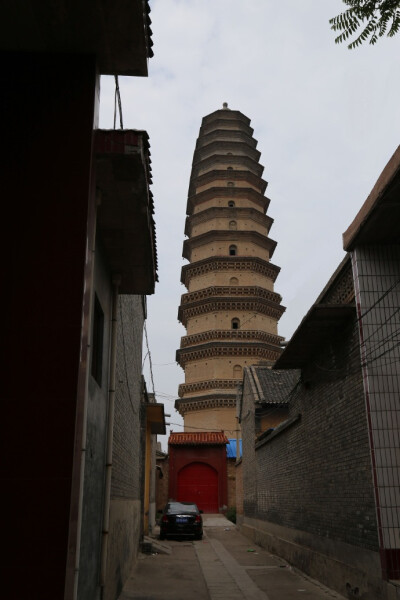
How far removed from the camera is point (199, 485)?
1219 inches

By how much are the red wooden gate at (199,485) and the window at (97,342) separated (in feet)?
85.5

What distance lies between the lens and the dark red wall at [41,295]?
3646mm

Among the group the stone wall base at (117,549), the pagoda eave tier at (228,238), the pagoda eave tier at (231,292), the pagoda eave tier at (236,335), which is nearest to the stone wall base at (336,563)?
the stone wall base at (117,549)

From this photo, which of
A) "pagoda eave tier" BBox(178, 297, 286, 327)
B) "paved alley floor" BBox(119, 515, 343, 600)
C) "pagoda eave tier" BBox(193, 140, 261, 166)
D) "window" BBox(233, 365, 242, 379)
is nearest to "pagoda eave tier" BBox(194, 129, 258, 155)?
"pagoda eave tier" BBox(193, 140, 261, 166)

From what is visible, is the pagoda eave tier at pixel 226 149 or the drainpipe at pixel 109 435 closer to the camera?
the drainpipe at pixel 109 435

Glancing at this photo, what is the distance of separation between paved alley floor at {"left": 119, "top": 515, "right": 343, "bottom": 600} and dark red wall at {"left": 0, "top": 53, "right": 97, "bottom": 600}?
6237 millimetres

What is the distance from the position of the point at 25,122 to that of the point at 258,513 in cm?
1681

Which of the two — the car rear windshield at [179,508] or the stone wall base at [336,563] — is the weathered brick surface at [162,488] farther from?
the stone wall base at [336,563]

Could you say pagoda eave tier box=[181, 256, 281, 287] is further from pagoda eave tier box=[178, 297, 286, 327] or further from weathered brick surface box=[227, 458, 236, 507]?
weathered brick surface box=[227, 458, 236, 507]

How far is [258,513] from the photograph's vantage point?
61.1 feet

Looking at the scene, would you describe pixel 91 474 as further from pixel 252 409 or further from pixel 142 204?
pixel 252 409

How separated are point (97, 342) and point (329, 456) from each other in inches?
210

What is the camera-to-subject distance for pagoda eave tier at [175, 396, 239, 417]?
110 ft

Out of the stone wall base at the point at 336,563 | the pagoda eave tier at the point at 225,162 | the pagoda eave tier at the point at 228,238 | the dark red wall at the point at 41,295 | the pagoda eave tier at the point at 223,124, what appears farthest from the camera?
the pagoda eave tier at the point at 223,124
